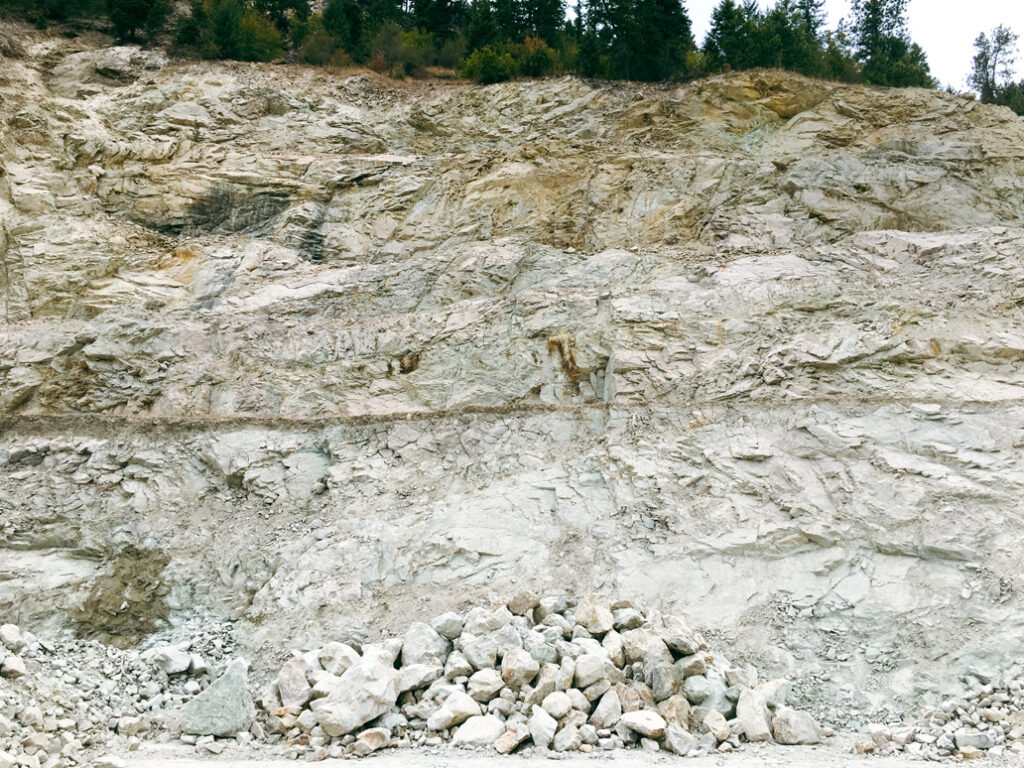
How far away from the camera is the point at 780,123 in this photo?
19.2m

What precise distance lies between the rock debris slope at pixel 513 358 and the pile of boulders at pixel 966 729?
1.09 feet

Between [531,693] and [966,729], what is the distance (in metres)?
4.13

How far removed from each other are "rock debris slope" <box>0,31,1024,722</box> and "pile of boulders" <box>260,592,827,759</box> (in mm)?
1045

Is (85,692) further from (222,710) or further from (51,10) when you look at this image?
(51,10)

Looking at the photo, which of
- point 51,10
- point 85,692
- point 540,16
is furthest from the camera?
point 540,16

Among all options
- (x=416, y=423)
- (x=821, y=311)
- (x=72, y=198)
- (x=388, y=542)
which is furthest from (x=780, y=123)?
(x=72, y=198)

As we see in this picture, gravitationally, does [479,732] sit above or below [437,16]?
below

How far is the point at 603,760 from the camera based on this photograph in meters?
6.76

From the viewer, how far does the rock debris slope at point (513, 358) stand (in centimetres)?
981

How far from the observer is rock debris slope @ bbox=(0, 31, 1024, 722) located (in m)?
9.81

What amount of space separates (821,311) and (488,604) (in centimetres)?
825


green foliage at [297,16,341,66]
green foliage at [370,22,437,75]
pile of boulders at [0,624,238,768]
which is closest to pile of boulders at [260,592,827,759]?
pile of boulders at [0,624,238,768]

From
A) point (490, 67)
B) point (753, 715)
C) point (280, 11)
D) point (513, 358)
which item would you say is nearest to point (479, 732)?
point (753, 715)

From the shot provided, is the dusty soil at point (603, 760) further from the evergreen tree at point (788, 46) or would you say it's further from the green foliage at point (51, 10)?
the green foliage at point (51, 10)
